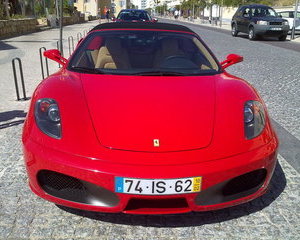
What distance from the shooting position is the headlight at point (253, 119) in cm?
237

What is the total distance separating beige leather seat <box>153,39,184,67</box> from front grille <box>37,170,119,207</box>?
5.67ft

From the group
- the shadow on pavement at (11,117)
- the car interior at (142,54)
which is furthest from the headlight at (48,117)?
the shadow on pavement at (11,117)

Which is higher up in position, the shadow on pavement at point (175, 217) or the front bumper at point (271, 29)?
the front bumper at point (271, 29)

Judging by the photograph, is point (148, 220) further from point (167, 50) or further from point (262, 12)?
point (262, 12)

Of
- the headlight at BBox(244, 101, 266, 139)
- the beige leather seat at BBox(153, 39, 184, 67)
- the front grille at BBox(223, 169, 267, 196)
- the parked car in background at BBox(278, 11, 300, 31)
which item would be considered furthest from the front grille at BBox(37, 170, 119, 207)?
the parked car in background at BBox(278, 11, 300, 31)

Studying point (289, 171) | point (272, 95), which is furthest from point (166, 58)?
point (272, 95)

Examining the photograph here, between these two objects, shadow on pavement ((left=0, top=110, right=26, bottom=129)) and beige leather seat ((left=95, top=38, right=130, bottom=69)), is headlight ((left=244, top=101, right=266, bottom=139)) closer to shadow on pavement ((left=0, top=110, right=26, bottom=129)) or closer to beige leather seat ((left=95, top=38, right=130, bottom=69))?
beige leather seat ((left=95, top=38, right=130, bottom=69))

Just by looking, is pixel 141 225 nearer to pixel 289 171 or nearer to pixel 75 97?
pixel 75 97

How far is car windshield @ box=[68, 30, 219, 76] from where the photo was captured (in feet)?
10.6

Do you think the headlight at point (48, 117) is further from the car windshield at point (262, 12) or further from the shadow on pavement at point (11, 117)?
the car windshield at point (262, 12)

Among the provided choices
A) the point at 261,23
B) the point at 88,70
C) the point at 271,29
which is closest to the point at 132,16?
the point at 261,23

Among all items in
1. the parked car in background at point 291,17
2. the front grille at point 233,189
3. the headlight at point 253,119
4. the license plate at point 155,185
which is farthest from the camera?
the parked car in background at point 291,17

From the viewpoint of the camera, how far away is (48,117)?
7.82 ft

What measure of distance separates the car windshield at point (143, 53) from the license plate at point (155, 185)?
138cm
